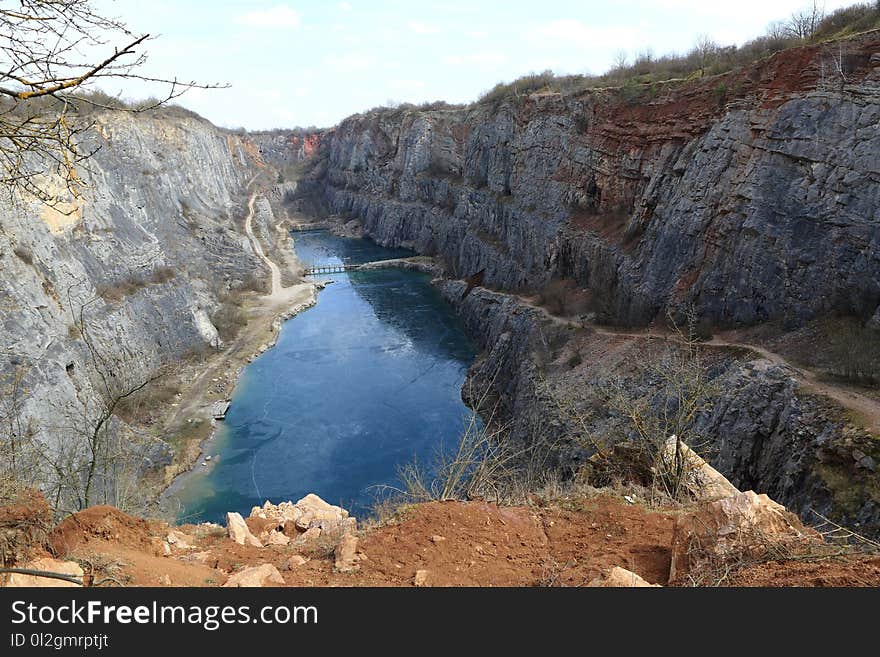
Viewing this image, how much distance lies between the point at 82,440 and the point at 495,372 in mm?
18975

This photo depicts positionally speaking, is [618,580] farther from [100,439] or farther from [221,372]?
[221,372]

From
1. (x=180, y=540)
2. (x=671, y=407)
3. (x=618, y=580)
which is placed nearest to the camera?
(x=618, y=580)

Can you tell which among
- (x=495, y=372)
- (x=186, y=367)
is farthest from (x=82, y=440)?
(x=495, y=372)

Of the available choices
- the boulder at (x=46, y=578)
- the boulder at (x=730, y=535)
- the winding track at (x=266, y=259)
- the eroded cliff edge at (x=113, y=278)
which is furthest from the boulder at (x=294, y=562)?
the winding track at (x=266, y=259)

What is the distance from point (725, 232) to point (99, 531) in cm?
2267

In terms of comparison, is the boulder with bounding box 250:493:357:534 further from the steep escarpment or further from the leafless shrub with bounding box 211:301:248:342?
the leafless shrub with bounding box 211:301:248:342

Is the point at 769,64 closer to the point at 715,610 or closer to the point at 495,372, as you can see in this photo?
the point at 495,372

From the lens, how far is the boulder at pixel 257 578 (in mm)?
6176

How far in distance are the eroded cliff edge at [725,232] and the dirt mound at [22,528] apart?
1345cm

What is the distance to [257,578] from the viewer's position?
20.6ft

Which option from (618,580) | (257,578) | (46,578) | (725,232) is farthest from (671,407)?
(46,578)

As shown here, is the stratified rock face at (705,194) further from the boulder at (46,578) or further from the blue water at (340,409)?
the boulder at (46,578)

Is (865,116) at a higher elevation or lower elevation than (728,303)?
higher

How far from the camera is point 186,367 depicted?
33.4m
